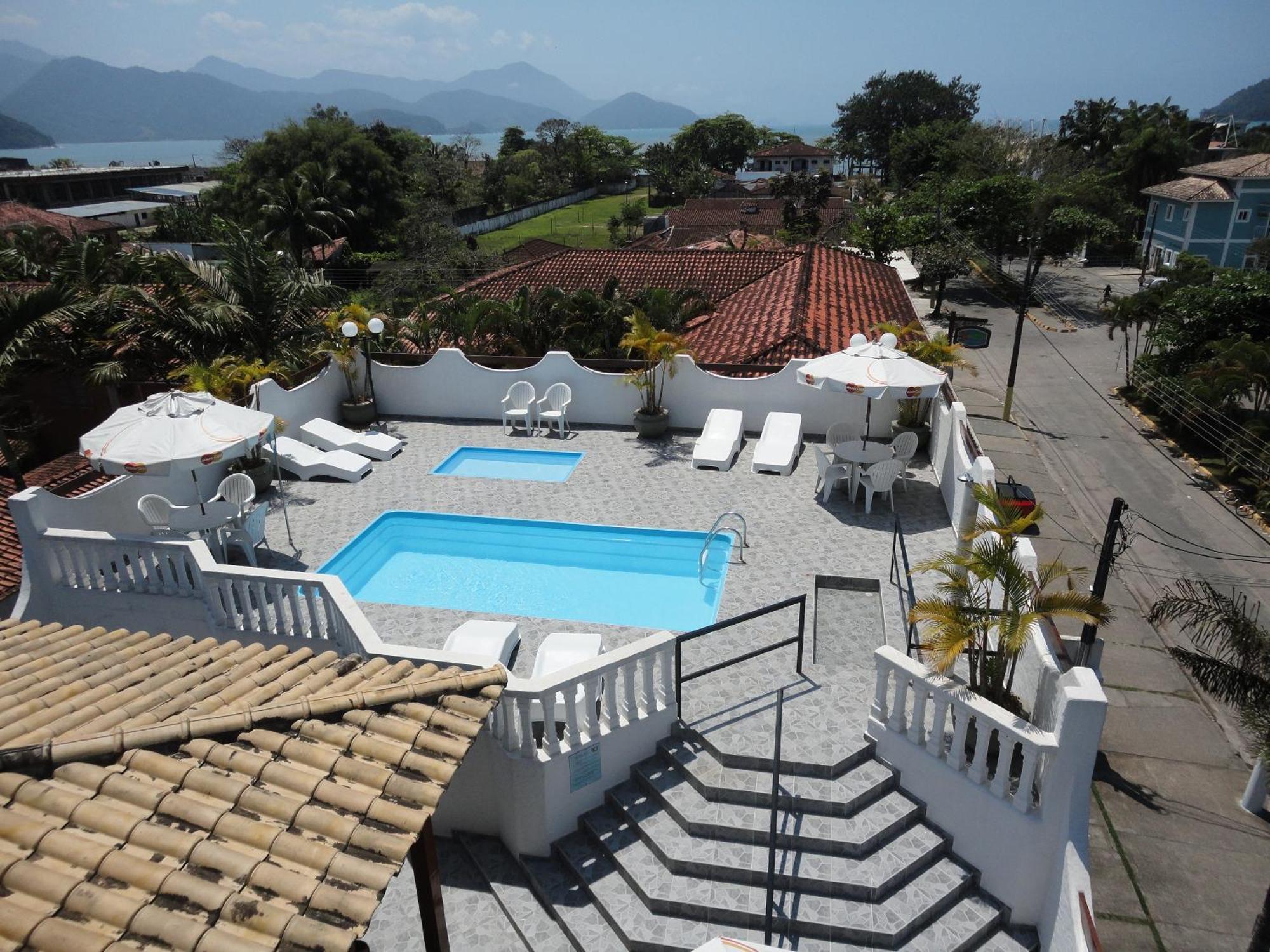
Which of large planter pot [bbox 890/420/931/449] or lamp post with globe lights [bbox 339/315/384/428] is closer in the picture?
large planter pot [bbox 890/420/931/449]

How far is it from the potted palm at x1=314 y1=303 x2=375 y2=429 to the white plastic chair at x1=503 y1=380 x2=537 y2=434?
9.99ft

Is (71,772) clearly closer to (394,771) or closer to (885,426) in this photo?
(394,771)

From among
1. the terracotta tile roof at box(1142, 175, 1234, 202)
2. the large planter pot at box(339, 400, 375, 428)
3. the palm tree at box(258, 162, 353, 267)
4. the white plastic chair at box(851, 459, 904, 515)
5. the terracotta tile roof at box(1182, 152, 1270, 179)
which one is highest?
the terracotta tile roof at box(1182, 152, 1270, 179)

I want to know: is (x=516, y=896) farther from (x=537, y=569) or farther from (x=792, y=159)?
(x=792, y=159)

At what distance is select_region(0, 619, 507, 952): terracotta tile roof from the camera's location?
3760mm

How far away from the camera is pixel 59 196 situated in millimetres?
→ 84125

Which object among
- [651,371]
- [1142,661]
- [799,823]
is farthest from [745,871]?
[1142,661]

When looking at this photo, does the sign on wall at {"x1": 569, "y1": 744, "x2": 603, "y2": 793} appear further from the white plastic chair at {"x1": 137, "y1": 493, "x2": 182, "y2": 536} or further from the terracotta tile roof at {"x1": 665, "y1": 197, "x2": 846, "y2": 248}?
the terracotta tile roof at {"x1": 665, "y1": 197, "x2": 846, "y2": 248}

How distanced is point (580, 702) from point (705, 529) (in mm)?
5501

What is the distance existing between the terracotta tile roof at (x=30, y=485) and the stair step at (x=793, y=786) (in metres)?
9.47

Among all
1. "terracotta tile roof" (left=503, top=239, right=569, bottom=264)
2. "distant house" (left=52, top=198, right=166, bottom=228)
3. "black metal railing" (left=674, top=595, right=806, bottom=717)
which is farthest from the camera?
"distant house" (left=52, top=198, right=166, bottom=228)

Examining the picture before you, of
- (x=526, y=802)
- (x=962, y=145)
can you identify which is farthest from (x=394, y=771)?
(x=962, y=145)

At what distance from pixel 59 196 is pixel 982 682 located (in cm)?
10350

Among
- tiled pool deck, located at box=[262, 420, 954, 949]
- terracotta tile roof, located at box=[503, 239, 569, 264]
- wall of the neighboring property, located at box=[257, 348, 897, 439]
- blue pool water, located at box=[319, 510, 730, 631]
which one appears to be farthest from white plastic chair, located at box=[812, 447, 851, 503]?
terracotta tile roof, located at box=[503, 239, 569, 264]
